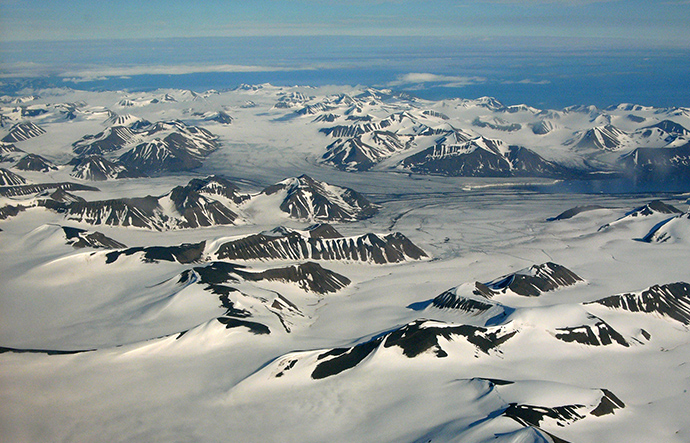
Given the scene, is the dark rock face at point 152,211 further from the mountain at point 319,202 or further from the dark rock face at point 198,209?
the mountain at point 319,202

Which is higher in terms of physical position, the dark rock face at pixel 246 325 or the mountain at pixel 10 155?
the mountain at pixel 10 155

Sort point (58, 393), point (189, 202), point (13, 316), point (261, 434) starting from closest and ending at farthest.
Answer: point (261, 434) → point (58, 393) → point (13, 316) → point (189, 202)

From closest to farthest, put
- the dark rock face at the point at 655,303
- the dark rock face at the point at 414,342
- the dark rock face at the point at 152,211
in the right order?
the dark rock face at the point at 414,342 < the dark rock face at the point at 655,303 < the dark rock face at the point at 152,211

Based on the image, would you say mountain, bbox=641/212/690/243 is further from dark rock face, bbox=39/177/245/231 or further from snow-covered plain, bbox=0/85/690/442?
dark rock face, bbox=39/177/245/231

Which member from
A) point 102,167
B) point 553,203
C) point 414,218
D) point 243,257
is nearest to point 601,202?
point 553,203

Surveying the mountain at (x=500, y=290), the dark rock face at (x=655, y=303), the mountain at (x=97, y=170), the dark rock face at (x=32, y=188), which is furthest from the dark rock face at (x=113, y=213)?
the dark rock face at (x=655, y=303)

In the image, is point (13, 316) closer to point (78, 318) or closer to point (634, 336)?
point (78, 318)
